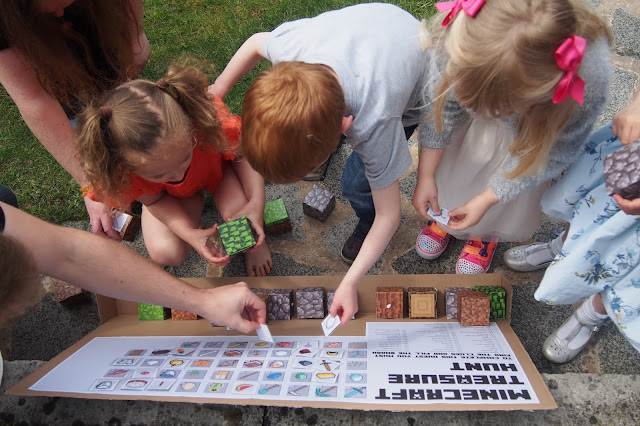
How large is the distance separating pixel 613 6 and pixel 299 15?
216cm

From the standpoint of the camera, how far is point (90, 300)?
7.90ft

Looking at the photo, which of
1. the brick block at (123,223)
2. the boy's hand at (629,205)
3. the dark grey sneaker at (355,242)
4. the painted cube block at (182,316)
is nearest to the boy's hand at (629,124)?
the boy's hand at (629,205)

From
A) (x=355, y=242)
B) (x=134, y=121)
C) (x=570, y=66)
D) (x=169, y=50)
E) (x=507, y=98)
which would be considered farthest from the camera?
(x=169, y=50)

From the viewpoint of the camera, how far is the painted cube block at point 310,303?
1974mm

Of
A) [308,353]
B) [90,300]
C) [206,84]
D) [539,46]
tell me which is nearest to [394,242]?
[308,353]

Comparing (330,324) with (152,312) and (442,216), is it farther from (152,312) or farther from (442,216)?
(152,312)

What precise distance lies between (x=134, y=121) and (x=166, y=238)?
78 centimetres

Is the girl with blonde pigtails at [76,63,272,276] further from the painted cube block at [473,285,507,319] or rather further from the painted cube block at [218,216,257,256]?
the painted cube block at [473,285,507,319]

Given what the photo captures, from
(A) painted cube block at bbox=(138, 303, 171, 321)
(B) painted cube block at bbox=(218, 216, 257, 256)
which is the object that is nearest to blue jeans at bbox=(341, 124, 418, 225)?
(B) painted cube block at bbox=(218, 216, 257, 256)

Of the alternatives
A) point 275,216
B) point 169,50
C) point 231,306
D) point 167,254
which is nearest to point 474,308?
point 231,306

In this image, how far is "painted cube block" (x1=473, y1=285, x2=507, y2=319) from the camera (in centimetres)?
188

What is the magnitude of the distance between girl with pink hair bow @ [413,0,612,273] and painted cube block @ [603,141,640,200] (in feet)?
0.44

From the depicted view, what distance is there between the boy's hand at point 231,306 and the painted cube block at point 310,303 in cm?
20

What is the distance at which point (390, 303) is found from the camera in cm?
193
